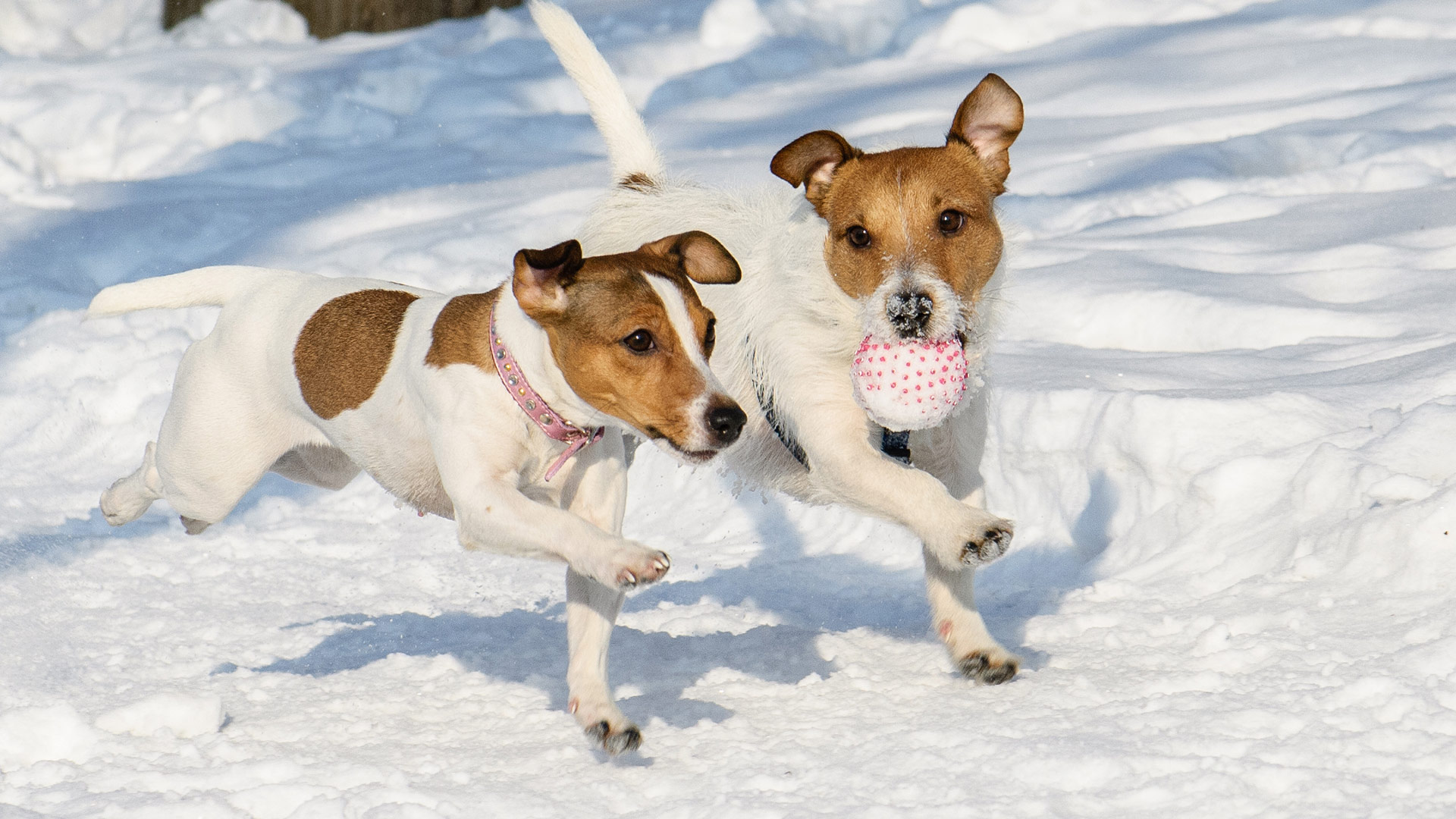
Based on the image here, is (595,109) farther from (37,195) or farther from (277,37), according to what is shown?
(277,37)

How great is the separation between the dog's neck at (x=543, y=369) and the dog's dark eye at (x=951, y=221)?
3.15 feet

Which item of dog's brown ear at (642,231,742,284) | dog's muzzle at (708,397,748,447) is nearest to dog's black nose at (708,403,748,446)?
dog's muzzle at (708,397,748,447)

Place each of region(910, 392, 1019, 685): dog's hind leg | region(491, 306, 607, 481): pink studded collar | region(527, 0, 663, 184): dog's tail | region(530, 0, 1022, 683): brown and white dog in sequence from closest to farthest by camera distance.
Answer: region(491, 306, 607, 481): pink studded collar < region(530, 0, 1022, 683): brown and white dog < region(910, 392, 1019, 685): dog's hind leg < region(527, 0, 663, 184): dog's tail

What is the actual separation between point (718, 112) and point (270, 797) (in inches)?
311

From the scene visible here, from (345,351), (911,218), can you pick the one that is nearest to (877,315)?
(911,218)

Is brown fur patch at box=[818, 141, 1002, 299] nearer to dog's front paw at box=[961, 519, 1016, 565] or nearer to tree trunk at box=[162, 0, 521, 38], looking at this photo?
dog's front paw at box=[961, 519, 1016, 565]

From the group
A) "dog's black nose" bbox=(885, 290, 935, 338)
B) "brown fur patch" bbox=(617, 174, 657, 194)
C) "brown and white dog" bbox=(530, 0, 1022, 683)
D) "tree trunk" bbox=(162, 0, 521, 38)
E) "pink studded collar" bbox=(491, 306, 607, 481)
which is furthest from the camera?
"tree trunk" bbox=(162, 0, 521, 38)

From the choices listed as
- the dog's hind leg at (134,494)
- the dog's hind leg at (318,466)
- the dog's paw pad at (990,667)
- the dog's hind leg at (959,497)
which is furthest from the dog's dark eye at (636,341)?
the dog's hind leg at (134,494)

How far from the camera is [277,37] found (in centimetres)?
1299

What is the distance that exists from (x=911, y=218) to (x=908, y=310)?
277 millimetres

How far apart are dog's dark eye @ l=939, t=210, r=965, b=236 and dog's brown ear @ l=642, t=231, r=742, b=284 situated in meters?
0.53

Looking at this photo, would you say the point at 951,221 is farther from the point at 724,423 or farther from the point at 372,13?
the point at 372,13

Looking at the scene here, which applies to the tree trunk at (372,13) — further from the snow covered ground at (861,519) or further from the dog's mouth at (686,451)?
the dog's mouth at (686,451)

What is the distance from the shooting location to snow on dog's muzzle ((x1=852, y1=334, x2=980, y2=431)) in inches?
144
